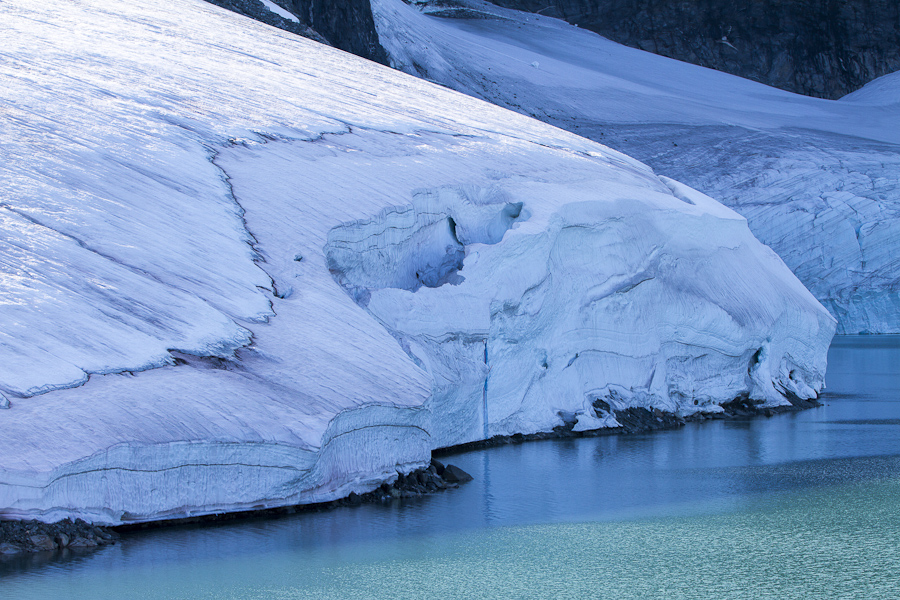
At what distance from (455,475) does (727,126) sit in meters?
16.3

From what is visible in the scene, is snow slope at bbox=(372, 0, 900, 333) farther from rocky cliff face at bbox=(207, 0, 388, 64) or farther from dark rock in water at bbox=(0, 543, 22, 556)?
dark rock in water at bbox=(0, 543, 22, 556)

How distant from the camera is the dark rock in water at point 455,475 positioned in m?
5.54

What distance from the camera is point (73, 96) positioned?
7.08 meters

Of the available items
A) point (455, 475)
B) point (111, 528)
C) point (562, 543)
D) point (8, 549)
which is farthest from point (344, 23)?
point (8, 549)

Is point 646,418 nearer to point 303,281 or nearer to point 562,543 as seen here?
point 303,281

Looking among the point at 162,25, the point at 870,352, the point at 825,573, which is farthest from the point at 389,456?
the point at 870,352

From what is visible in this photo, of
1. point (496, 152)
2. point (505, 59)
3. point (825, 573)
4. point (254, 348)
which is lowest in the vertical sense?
point (825, 573)

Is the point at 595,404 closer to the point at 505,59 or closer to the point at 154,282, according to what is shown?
the point at 154,282

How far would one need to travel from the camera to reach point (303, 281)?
232 inches

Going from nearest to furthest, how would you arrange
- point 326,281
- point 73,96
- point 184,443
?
1. point 184,443
2. point 326,281
3. point 73,96

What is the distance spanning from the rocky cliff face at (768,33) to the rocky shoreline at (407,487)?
28.1 metres

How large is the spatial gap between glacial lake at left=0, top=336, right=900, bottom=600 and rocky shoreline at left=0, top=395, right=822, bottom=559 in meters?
0.08

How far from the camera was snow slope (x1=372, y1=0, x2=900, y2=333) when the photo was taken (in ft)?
53.5

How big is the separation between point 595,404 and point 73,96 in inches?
183
